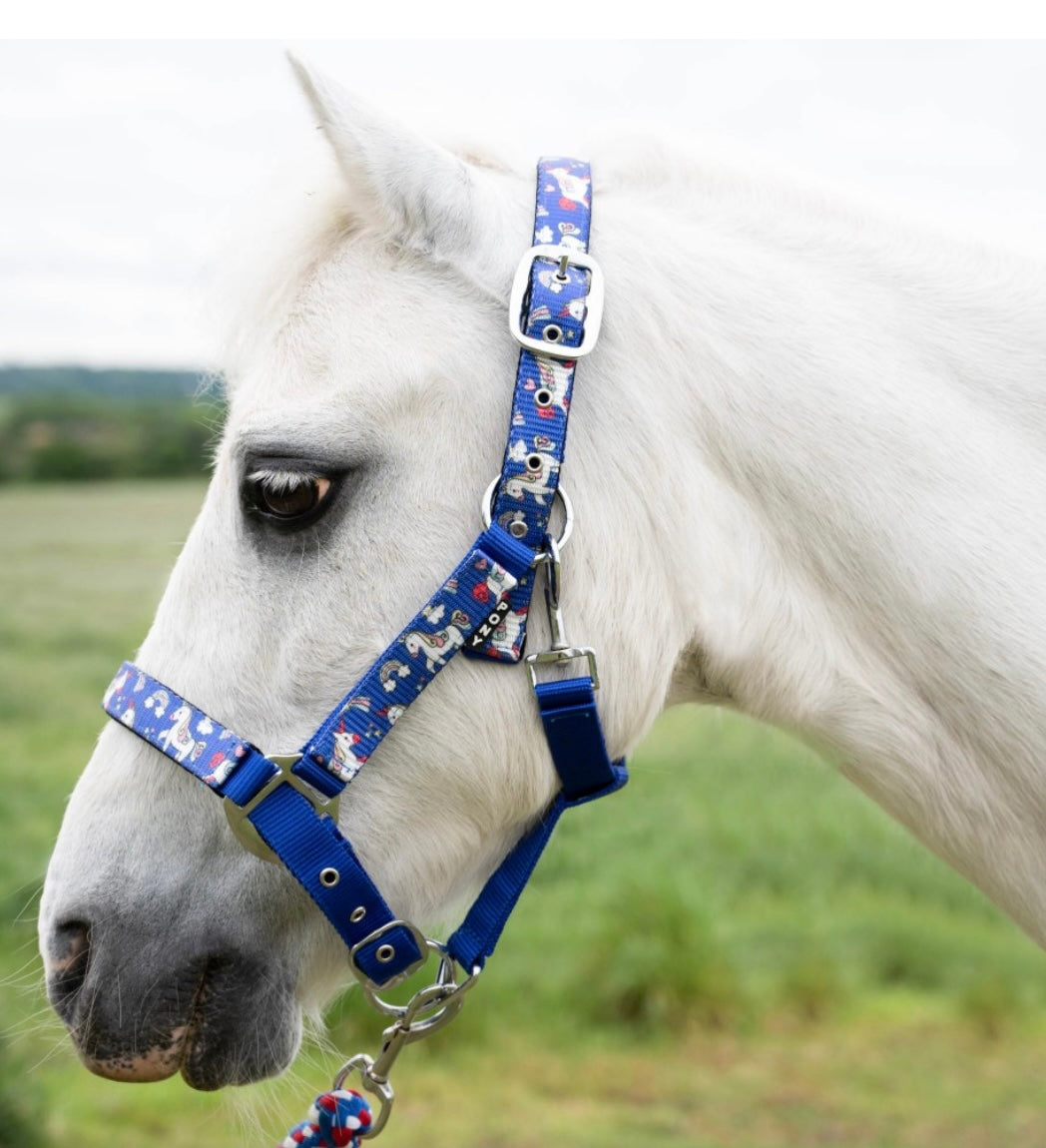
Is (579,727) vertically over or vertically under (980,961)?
over

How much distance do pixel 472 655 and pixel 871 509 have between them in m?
0.60

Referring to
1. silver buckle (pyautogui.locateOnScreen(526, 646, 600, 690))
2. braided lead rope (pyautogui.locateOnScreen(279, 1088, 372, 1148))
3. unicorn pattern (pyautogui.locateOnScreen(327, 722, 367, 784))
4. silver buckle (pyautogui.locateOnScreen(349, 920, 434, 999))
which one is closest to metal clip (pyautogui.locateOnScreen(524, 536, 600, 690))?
silver buckle (pyautogui.locateOnScreen(526, 646, 600, 690))

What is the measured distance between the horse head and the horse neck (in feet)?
0.31

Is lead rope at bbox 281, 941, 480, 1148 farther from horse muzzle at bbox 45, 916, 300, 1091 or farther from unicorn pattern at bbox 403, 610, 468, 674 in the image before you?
unicorn pattern at bbox 403, 610, 468, 674

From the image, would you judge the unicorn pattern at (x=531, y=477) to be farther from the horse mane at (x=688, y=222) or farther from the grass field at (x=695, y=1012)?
the grass field at (x=695, y=1012)

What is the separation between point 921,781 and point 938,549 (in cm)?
34

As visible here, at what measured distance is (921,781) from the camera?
5.33 feet

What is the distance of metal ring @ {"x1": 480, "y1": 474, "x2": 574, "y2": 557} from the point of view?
5.12ft

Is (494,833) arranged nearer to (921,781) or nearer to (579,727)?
(579,727)

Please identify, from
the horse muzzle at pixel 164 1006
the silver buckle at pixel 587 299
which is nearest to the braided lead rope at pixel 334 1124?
the horse muzzle at pixel 164 1006

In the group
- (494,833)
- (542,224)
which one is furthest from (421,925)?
(542,224)

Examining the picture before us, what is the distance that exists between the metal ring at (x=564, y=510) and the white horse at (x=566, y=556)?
3 centimetres

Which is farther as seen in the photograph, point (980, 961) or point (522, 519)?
point (980, 961)

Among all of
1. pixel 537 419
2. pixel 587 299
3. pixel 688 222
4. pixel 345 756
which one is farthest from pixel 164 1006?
pixel 688 222
